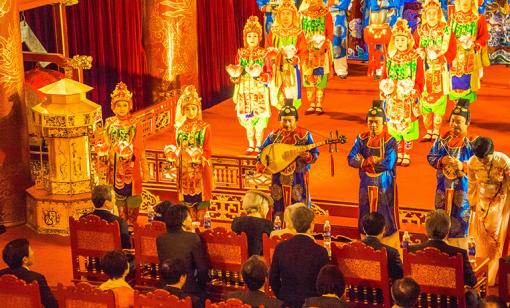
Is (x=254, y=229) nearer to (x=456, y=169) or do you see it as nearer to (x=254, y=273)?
(x=254, y=273)

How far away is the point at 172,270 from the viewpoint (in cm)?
734

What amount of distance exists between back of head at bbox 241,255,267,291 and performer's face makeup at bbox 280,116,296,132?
3326mm

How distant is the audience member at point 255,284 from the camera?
711 centimetres

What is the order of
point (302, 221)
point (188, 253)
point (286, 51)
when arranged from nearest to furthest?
point (302, 221) < point (188, 253) < point (286, 51)

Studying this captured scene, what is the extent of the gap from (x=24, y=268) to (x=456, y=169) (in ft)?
12.9

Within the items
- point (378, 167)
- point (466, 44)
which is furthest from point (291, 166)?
point (466, 44)

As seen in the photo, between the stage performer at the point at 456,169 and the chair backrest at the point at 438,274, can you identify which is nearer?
the chair backrest at the point at 438,274

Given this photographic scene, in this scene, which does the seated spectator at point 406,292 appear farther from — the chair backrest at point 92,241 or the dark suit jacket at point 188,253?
the chair backrest at point 92,241

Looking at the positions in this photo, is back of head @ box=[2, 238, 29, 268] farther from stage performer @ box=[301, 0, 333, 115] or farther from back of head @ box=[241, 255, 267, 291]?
stage performer @ box=[301, 0, 333, 115]

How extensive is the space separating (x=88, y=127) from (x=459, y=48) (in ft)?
16.2

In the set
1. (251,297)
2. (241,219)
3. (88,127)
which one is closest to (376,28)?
Answer: (88,127)

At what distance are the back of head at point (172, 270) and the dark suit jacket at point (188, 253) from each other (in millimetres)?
567

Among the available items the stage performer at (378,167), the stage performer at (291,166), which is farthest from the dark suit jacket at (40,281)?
the stage performer at (378,167)

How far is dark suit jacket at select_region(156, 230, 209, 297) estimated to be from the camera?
8.01 metres
